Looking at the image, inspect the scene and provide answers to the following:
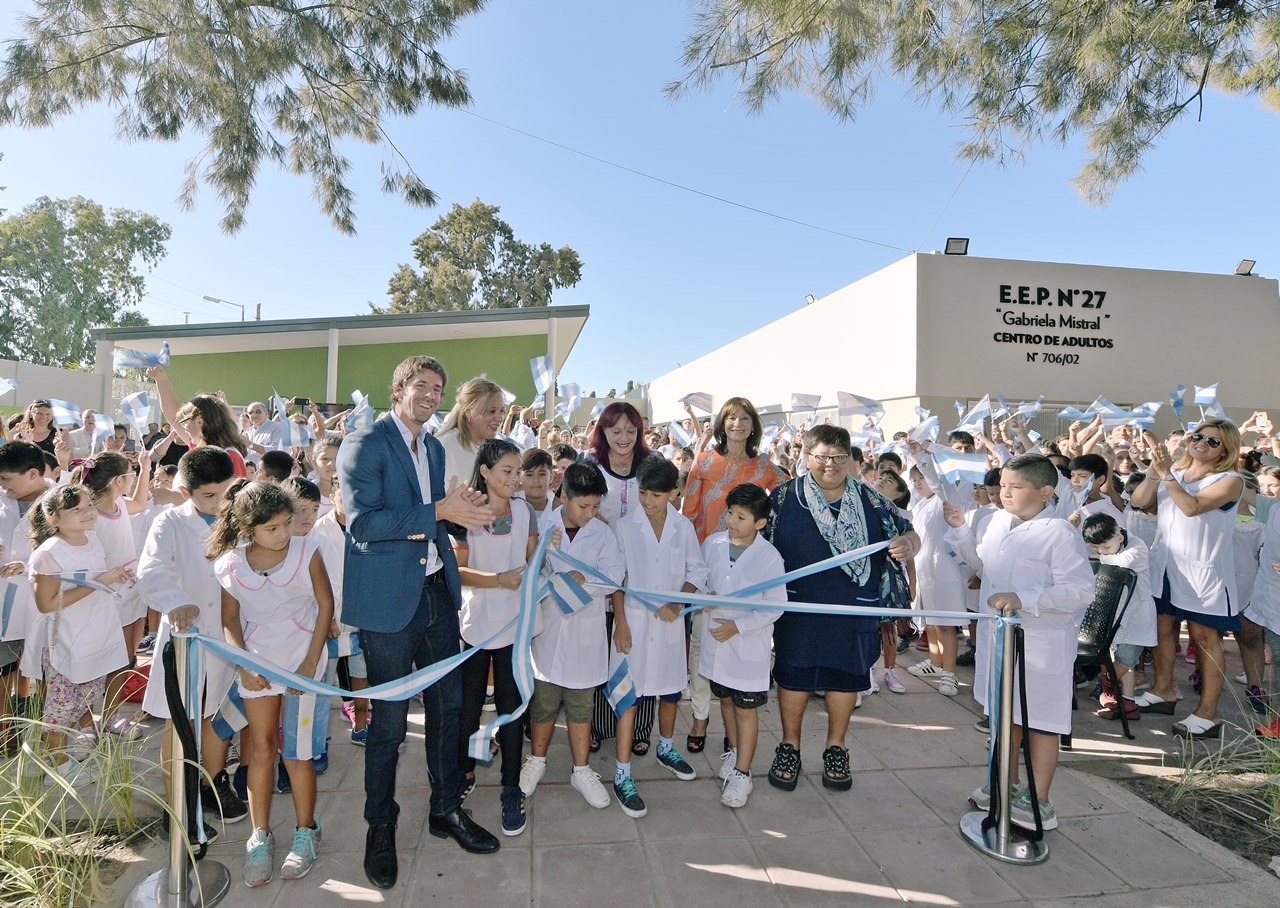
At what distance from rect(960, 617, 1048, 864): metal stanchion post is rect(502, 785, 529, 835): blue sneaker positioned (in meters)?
1.90

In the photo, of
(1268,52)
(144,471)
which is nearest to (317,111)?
(144,471)

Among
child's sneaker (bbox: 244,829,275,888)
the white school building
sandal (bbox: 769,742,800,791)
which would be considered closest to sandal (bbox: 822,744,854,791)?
sandal (bbox: 769,742,800,791)

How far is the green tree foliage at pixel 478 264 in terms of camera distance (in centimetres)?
3484

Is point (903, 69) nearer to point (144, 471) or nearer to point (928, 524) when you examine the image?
point (928, 524)

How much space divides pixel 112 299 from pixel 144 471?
42801mm

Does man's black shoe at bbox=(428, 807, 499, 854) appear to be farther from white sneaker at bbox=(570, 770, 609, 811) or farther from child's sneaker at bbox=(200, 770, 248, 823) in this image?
child's sneaker at bbox=(200, 770, 248, 823)

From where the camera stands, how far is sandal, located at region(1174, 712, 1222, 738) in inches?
164

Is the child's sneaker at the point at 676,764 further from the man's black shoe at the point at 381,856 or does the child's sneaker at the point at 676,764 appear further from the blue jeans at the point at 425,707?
the man's black shoe at the point at 381,856

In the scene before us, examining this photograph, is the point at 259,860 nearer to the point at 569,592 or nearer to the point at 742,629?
the point at 569,592

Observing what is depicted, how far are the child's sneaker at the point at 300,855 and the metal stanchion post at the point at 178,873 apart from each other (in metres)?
0.20

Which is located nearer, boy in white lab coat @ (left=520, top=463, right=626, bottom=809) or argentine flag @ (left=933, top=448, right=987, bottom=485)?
boy in white lab coat @ (left=520, top=463, right=626, bottom=809)

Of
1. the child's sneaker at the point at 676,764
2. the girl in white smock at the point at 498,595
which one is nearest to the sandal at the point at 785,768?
the child's sneaker at the point at 676,764

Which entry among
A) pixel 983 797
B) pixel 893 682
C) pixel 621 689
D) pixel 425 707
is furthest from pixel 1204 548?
pixel 425 707

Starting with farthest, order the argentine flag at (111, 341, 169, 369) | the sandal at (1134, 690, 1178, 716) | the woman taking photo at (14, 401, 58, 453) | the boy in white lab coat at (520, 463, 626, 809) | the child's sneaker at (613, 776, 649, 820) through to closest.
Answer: the woman taking photo at (14, 401, 58, 453) → the argentine flag at (111, 341, 169, 369) → the sandal at (1134, 690, 1178, 716) → the boy in white lab coat at (520, 463, 626, 809) → the child's sneaker at (613, 776, 649, 820)
